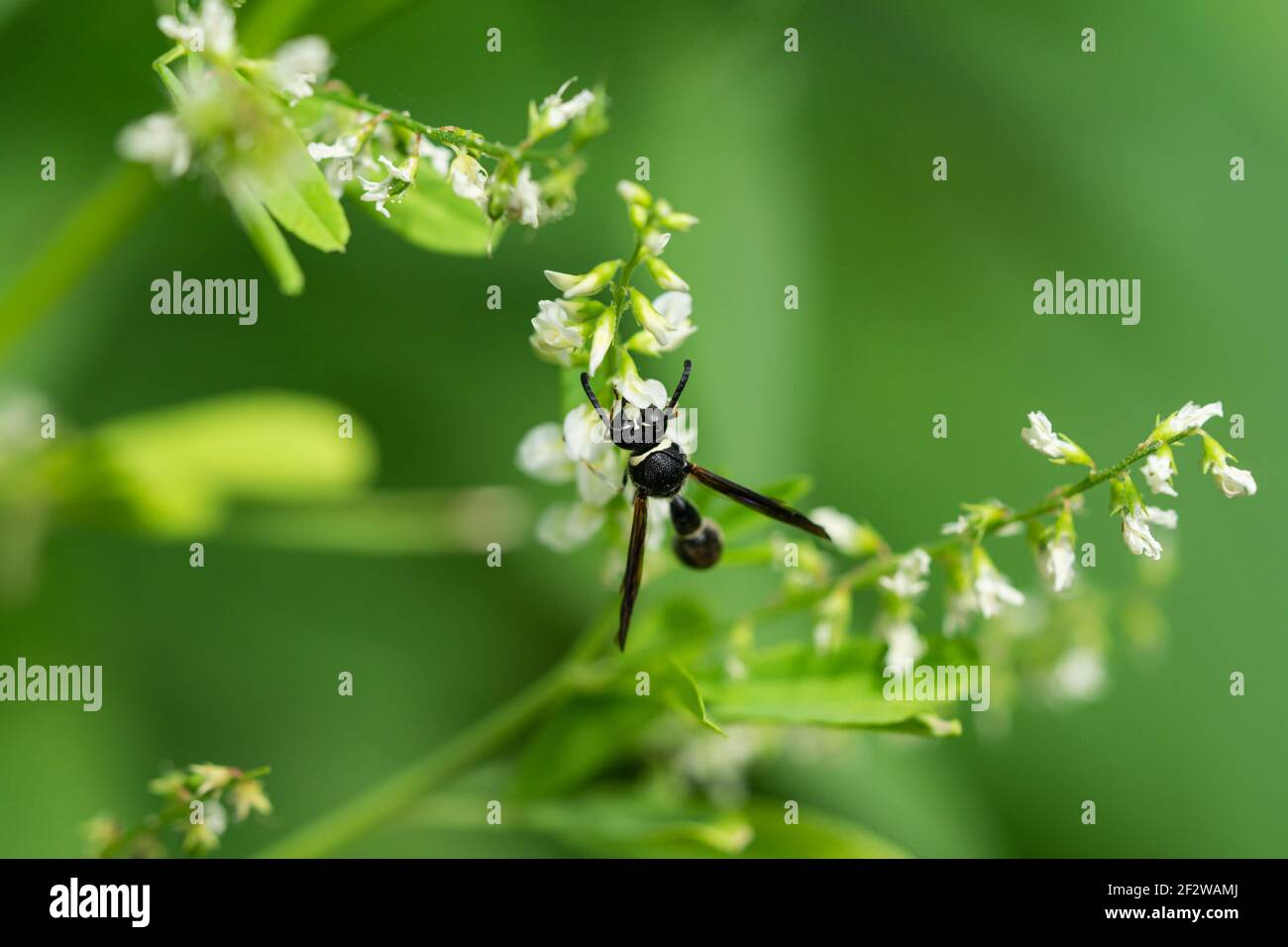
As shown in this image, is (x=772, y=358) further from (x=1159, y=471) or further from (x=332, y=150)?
(x=332, y=150)

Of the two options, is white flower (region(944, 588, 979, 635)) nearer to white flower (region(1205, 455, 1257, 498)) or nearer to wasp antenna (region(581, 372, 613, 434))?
white flower (region(1205, 455, 1257, 498))

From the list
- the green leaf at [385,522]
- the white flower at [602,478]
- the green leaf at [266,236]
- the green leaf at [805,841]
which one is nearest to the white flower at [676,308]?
the white flower at [602,478]

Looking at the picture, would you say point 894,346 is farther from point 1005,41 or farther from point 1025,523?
point 1025,523

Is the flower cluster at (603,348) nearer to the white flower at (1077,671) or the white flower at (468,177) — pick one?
the white flower at (468,177)

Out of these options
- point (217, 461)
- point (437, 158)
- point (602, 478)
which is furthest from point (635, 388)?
point (217, 461)

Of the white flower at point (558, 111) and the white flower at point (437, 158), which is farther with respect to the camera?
the white flower at point (437, 158)

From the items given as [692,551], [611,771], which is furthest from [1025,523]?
[611,771]
